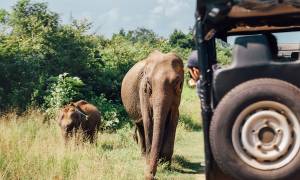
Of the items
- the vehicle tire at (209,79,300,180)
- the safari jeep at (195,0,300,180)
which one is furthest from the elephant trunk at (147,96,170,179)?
the vehicle tire at (209,79,300,180)

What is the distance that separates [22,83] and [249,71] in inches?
633

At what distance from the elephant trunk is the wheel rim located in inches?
234

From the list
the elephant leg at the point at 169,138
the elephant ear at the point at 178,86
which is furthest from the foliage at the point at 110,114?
the elephant ear at the point at 178,86

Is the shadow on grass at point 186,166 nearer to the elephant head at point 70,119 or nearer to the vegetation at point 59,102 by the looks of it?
the vegetation at point 59,102

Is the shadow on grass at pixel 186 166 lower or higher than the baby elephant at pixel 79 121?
lower

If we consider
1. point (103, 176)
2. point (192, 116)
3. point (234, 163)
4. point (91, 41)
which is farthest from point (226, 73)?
point (91, 41)

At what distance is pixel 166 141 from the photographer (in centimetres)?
1178

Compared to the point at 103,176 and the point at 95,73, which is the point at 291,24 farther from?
the point at 95,73

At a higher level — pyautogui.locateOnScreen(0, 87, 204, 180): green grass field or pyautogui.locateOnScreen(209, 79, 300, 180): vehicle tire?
pyautogui.locateOnScreen(209, 79, 300, 180): vehicle tire

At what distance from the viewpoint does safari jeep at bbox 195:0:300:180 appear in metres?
4.18

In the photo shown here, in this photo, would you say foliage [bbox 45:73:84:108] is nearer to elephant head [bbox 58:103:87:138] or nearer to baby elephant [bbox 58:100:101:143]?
baby elephant [bbox 58:100:101:143]

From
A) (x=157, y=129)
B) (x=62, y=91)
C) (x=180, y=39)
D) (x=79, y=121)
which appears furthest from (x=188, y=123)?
(x=180, y=39)

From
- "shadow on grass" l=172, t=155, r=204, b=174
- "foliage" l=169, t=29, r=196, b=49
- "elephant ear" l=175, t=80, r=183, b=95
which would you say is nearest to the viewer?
"elephant ear" l=175, t=80, r=183, b=95

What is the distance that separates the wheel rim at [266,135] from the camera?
418 centimetres
